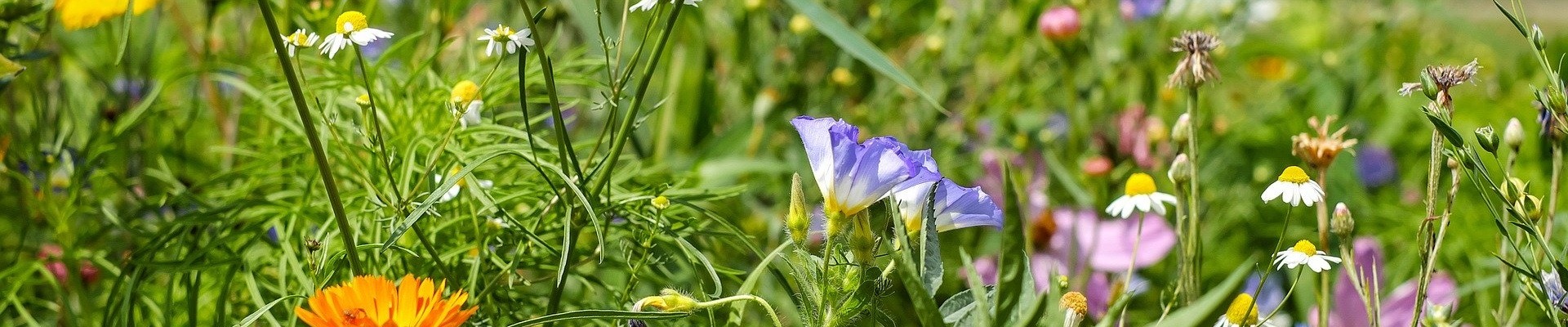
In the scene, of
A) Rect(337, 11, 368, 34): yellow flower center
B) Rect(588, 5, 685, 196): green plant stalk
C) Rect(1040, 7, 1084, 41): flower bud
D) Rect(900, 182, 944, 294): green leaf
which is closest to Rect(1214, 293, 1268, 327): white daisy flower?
Rect(900, 182, 944, 294): green leaf

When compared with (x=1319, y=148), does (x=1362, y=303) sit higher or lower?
lower

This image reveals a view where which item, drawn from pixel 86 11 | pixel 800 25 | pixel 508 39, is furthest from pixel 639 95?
pixel 800 25

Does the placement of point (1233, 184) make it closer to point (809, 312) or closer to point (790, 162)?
point (790, 162)

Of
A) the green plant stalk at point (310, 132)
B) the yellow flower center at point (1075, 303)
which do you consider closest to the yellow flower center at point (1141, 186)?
the yellow flower center at point (1075, 303)

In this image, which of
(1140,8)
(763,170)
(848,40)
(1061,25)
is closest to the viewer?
(848,40)

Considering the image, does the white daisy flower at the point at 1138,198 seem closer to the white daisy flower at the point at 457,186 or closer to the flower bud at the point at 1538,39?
the flower bud at the point at 1538,39

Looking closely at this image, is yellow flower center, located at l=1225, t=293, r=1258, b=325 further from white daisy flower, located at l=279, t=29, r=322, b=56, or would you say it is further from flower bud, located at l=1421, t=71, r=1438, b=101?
white daisy flower, located at l=279, t=29, r=322, b=56

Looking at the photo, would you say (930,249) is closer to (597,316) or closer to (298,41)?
(597,316)
